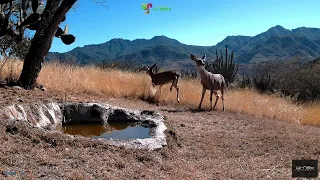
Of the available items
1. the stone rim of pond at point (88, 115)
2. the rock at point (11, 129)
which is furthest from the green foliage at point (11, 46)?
the rock at point (11, 129)

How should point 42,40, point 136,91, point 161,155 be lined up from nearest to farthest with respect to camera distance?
point 161,155 → point 42,40 → point 136,91

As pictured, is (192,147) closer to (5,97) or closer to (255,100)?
(5,97)

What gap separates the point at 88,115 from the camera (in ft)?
25.1

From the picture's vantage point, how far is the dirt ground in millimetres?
4129

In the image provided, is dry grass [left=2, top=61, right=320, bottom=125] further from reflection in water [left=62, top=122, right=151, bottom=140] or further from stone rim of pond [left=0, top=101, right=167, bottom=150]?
reflection in water [left=62, top=122, right=151, bottom=140]

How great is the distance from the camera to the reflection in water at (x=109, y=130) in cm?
654

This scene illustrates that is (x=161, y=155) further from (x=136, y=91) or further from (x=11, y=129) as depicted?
(x=136, y=91)

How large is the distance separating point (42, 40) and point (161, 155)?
5.24 meters

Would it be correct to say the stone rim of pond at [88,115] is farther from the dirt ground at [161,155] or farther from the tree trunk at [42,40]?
the tree trunk at [42,40]

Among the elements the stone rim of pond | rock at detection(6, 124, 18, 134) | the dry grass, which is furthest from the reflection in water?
the dry grass

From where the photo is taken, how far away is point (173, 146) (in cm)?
580

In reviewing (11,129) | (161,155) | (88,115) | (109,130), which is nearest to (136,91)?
(88,115)

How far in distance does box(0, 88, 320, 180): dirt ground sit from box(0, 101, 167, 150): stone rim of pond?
178mm

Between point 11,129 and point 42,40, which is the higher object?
point 42,40
